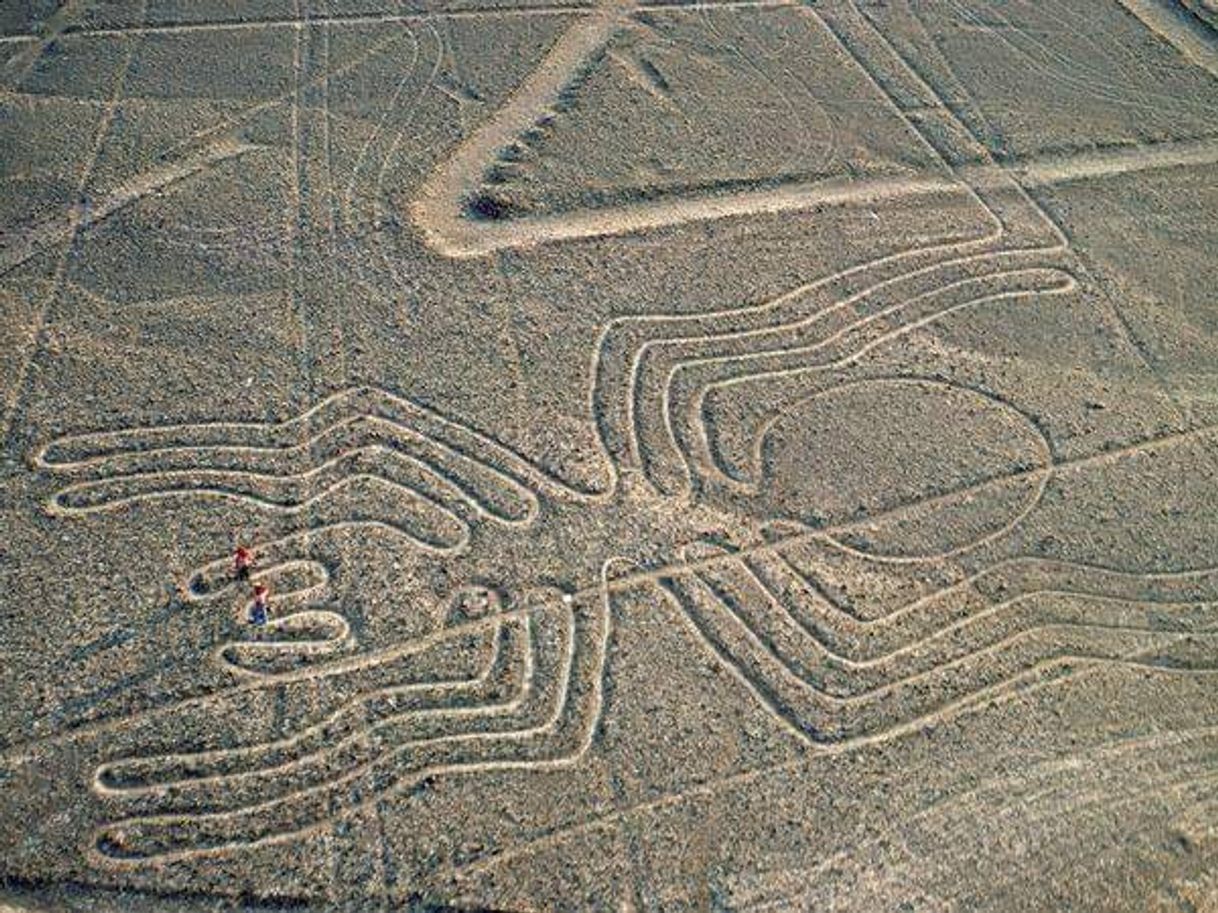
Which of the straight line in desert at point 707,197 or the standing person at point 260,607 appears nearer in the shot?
the standing person at point 260,607

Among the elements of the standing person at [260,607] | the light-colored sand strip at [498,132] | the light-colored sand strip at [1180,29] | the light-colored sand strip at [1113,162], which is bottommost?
the standing person at [260,607]

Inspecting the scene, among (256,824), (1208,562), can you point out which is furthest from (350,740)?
(1208,562)

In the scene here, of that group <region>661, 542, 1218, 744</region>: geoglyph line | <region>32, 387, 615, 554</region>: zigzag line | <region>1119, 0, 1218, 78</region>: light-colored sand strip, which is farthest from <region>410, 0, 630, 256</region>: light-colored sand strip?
<region>1119, 0, 1218, 78</region>: light-colored sand strip

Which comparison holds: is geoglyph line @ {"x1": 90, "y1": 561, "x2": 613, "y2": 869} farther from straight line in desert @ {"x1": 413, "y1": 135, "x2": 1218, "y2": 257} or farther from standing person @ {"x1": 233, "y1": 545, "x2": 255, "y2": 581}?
straight line in desert @ {"x1": 413, "y1": 135, "x2": 1218, "y2": 257}

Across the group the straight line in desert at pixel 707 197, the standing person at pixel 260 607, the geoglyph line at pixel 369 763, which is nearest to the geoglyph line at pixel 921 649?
the geoglyph line at pixel 369 763

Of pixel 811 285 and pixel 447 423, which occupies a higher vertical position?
pixel 811 285

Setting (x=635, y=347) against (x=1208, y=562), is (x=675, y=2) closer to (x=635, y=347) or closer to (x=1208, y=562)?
(x=635, y=347)

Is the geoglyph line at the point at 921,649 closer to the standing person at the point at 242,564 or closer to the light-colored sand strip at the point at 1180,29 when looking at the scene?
the standing person at the point at 242,564
